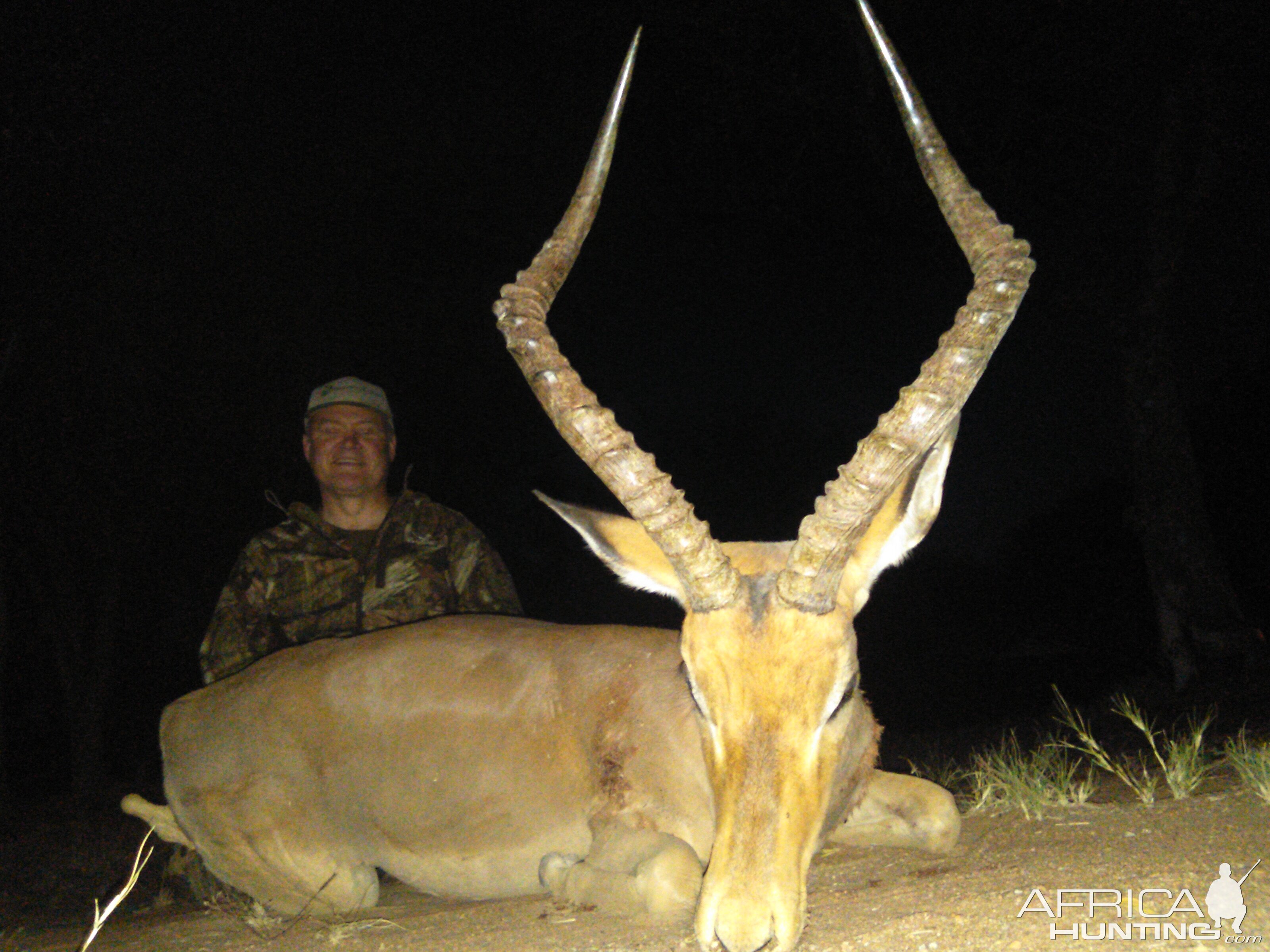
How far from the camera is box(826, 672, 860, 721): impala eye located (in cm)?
322

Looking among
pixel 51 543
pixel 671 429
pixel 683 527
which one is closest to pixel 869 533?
pixel 683 527

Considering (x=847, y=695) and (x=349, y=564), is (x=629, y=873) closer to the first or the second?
(x=847, y=695)

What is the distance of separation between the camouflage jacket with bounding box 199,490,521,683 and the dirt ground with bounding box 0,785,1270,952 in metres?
2.01

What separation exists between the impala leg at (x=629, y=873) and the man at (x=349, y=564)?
2.92 metres

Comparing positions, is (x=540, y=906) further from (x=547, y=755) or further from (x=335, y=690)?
(x=335, y=690)

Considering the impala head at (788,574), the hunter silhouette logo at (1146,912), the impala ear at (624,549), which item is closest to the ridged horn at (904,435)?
the impala head at (788,574)

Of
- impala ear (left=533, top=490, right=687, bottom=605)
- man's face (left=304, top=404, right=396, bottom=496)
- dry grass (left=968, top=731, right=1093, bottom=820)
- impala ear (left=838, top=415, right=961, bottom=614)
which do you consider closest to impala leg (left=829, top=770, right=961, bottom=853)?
dry grass (left=968, top=731, right=1093, bottom=820)

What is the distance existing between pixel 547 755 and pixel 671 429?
26.2 metres

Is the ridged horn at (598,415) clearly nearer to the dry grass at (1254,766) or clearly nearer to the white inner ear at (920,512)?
the white inner ear at (920,512)

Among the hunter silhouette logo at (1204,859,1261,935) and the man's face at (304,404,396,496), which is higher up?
the man's face at (304,404,396,496)

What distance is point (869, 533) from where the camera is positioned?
3711 millimetres

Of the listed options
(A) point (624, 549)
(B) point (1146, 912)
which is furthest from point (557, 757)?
(B) point (1146, 912)

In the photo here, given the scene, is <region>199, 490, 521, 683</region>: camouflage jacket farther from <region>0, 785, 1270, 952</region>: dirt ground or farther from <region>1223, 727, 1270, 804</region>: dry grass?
<region>1223, 727, 1270, 804</region>: dry grass

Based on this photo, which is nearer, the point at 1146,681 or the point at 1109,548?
the point at 1146,681
